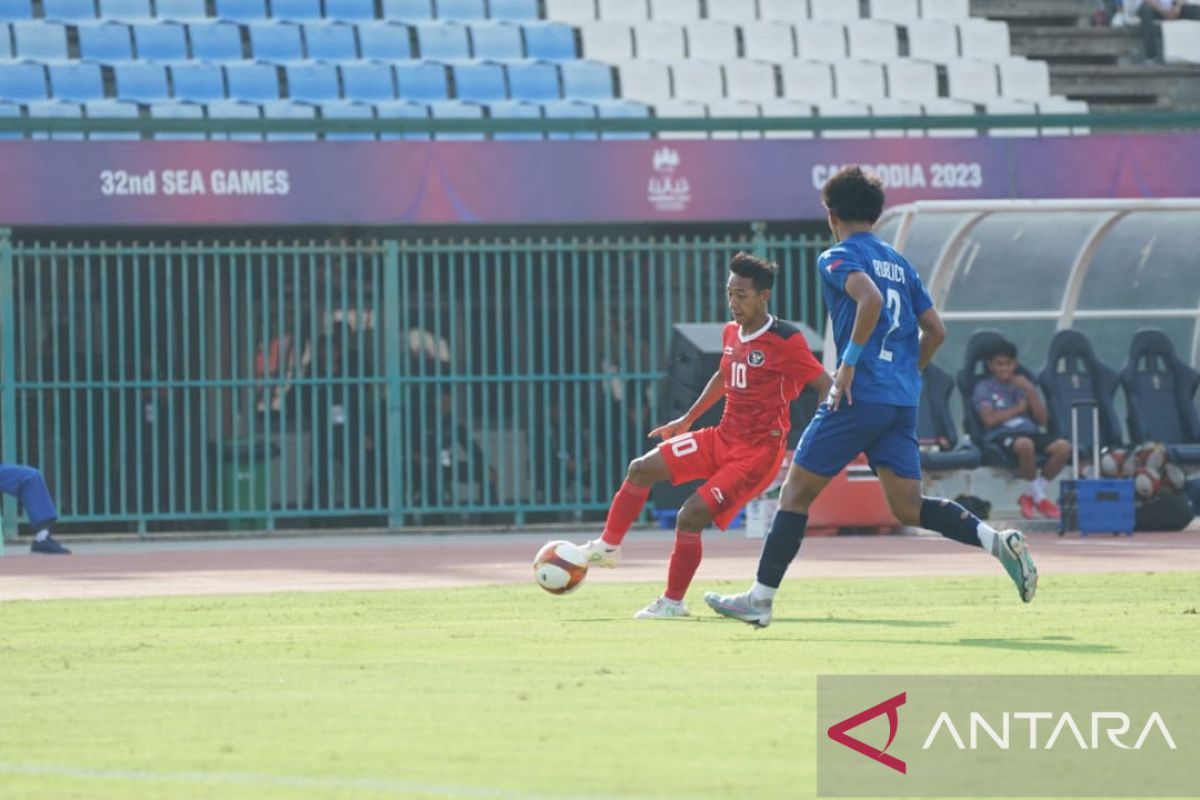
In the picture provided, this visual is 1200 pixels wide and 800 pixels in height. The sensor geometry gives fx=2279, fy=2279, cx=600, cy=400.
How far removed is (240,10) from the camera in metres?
26.3

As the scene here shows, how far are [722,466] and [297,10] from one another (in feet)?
54.8

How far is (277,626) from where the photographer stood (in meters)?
10.9

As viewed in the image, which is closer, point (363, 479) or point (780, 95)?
point (363, 479)

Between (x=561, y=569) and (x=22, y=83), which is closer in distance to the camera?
(x=561, y=569)

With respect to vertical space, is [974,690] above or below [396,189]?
below

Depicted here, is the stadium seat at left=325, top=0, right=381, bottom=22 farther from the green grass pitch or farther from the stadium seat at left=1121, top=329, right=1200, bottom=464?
the green grass pitch

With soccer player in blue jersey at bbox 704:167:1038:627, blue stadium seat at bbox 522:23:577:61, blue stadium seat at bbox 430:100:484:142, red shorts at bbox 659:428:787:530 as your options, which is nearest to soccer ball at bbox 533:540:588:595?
red shorts at bbox 659:428:787:530

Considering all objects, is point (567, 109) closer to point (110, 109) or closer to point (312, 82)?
point (312, 82)

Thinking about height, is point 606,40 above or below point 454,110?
above

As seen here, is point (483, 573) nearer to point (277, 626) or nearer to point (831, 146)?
point (277, 626)

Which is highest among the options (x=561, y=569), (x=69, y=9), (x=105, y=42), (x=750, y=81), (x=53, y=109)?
(x=69, y=9)

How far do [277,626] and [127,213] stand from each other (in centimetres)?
1003

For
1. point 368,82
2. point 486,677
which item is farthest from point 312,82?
point 486,677

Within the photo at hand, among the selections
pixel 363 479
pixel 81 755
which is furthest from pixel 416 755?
pixel 363 479
